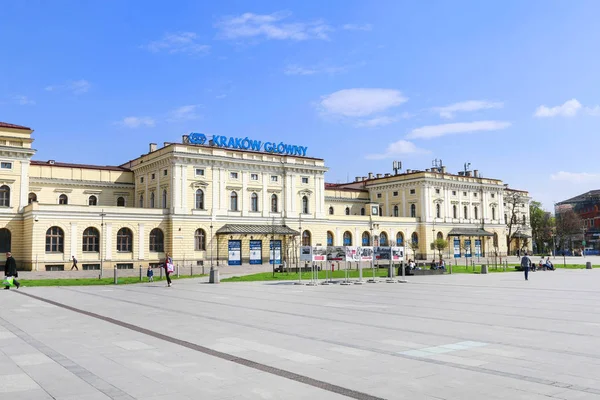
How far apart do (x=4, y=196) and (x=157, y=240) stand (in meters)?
16.6

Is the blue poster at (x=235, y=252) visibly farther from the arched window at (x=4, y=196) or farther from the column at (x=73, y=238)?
the arched window at (x=4, y=196)

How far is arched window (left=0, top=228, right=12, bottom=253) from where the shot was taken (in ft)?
182

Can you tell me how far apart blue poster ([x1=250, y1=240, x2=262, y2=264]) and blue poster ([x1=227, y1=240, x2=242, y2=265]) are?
173 cm

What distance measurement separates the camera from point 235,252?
66000mm

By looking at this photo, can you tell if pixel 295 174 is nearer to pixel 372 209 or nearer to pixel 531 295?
pixel 372 209

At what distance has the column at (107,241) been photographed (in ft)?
189

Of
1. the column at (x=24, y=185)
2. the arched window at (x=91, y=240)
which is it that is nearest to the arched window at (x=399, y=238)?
the arched window at (x=91, y=240)

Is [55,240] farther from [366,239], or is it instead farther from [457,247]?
[457,247]

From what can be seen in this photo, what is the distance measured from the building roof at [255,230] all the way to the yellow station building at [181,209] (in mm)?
Result: 137

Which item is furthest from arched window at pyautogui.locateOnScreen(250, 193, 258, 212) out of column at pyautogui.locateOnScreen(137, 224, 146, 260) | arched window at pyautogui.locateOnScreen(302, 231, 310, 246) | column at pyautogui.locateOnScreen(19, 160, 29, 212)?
column at pyautogui.locateOnScreen(19, 160, 29, 212)

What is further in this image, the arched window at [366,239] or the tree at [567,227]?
the tree at [567,227]

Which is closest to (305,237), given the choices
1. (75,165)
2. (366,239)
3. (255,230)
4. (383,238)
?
(255,230)

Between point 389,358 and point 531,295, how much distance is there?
18058 millimetres

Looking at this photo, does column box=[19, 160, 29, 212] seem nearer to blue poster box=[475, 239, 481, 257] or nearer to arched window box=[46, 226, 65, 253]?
arched window box=[46, 226, 65, 253]
